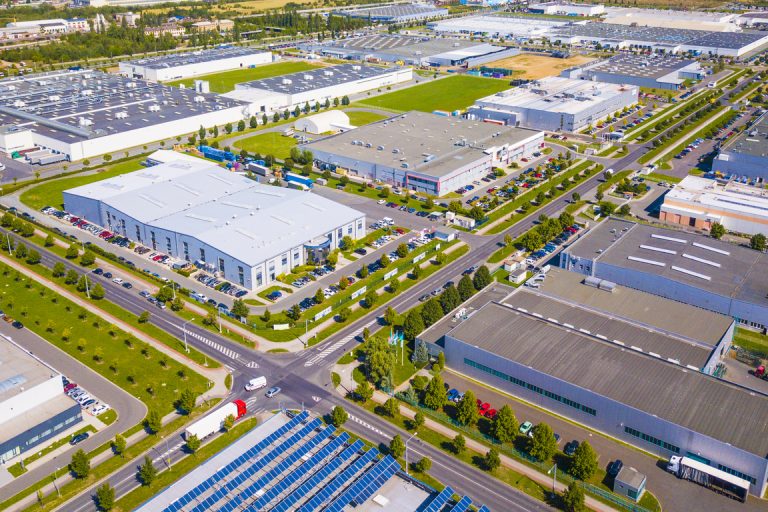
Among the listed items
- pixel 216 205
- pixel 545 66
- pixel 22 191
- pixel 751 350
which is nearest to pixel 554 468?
pixel 751 350

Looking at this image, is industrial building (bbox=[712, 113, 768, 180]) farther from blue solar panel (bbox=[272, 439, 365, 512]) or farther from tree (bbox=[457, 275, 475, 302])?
blue solar panel (bbox=[272, 439, 365, 512])

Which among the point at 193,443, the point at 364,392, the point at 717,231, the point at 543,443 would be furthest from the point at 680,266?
the point at 193,443

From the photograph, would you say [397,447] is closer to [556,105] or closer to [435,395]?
[435,395]

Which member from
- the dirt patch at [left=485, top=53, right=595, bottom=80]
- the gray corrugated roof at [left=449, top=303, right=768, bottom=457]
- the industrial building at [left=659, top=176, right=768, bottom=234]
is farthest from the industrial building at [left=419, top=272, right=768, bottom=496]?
the dirt patch at [left=485, top=53, right=595, bottom=80]

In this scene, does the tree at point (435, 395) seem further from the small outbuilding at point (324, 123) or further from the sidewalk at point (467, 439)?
the small outbuilding at point (324, 123)

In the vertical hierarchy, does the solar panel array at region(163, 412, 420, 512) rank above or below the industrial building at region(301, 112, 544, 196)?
below

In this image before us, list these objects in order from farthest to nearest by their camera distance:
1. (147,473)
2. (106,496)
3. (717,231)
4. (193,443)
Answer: (717,231) < (193,443) < (147,473) < (106,496)
